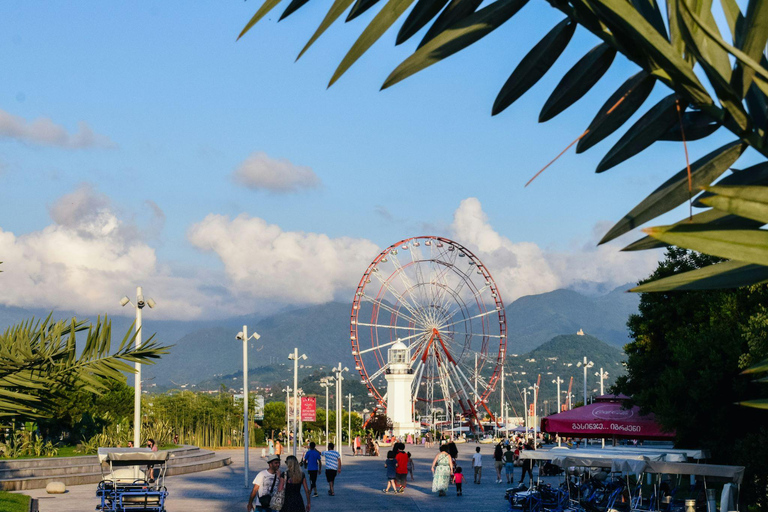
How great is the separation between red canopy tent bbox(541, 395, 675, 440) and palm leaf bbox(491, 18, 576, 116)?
19731 millimetres

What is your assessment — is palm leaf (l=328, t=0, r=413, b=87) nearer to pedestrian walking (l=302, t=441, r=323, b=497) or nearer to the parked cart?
the parked cart

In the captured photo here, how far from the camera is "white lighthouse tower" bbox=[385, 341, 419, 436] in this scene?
78250 millimetres

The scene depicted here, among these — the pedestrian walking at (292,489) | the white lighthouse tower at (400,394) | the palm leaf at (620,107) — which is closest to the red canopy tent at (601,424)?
the pedestrian walking at (292,489)

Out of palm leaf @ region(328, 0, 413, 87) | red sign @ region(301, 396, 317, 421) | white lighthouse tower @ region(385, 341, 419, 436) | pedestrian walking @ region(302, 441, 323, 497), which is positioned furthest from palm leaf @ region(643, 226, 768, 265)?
white lighthouse tower @ region(385, 341, 419, 436)

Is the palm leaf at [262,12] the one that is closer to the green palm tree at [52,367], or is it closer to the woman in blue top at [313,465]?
the green palm tree at [52,367]

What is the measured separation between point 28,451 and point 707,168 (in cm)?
3564

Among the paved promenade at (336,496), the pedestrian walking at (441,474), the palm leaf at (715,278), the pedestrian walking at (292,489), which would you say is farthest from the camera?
the pedestrian walking at (441,474)

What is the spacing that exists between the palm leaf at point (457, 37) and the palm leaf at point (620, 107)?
0.21 meters

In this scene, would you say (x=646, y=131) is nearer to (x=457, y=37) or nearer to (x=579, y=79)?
(x=579, y=79)

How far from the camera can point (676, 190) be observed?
4.23ft

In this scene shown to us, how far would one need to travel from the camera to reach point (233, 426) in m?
66.4

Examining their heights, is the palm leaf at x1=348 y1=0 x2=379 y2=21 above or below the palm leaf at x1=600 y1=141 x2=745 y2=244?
above

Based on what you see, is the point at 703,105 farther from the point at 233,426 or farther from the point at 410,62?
the point at 233,426

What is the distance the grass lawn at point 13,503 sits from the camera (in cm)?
1658
